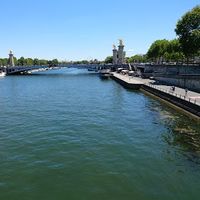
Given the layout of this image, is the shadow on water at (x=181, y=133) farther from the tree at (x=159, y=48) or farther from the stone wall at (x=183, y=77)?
the tree at (x=159, y=48)

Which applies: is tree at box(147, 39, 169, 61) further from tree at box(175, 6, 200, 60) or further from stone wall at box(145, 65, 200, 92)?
tree at box(175, 6, 200, 60)

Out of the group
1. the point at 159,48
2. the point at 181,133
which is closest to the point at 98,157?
the point at 181,133

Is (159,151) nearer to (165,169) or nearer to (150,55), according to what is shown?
(165,169)

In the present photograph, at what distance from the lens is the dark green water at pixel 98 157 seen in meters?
16.9

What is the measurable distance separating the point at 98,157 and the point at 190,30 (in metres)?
53.8

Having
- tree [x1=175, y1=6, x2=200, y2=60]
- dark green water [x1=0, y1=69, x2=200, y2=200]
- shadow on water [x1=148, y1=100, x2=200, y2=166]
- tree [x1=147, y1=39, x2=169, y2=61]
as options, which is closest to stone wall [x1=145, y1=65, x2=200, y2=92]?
tree [x1=175, y1=6, x2=200, y2=60]

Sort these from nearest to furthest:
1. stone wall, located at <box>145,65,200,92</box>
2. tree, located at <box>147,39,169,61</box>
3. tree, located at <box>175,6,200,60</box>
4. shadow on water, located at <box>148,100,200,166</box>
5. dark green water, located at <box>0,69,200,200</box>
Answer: dark green water, located at <box>0,69,200,200</box>
shadow on water, located at <box>148,100,200,166</box>
stone wall, located at <box>145,65,200,92</box>
tree, located at <box>175,6,200,60</box>
tree, located at <box>147,39,169,61</box>

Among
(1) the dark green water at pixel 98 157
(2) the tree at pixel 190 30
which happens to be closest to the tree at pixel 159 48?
(2) the tree at pixel 190 30

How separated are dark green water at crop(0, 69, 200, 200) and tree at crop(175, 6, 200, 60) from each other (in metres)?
33.4

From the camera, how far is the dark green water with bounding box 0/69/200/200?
16922 millimetres

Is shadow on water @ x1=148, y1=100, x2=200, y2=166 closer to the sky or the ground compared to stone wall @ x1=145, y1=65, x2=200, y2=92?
closer to the ground

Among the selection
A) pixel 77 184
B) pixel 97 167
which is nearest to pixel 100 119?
pixel 97 167

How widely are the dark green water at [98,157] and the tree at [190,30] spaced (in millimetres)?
33417

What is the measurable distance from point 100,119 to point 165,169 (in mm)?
16337
